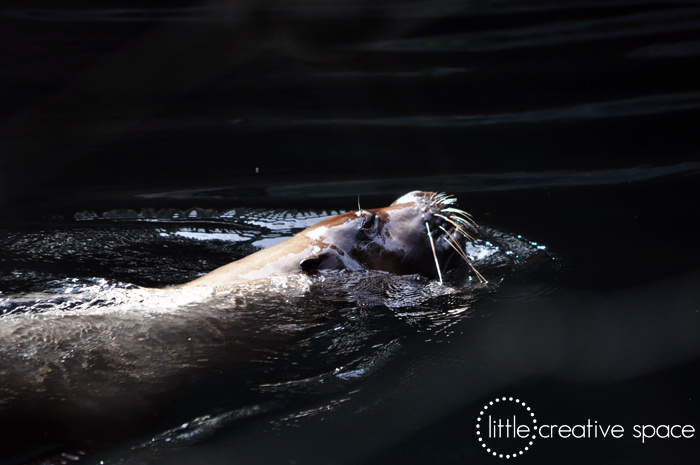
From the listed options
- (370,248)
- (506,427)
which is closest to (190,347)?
(370,248)

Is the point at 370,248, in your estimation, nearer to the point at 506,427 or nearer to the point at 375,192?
the point at 506,427

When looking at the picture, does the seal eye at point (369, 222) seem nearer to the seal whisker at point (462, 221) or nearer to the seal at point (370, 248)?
the seal at point (370, 248)

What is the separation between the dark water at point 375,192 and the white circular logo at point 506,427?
0.05m

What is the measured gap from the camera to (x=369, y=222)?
3.60 m

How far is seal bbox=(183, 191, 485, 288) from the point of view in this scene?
346 centimetres

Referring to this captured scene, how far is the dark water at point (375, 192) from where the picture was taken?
2.74 meters

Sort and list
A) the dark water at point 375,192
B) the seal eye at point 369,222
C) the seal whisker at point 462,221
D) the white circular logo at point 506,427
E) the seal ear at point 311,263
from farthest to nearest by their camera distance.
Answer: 1. the seal whisker at point 462,221
2. the seal eye at point 369,222
3. the seal ear at point 311,263
4. the dark water at point 375,192
5. the white circular logo at point 506,427

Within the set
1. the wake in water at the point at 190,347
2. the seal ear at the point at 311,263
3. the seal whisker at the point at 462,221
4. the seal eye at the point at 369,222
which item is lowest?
the wake in water at the point at 190,347

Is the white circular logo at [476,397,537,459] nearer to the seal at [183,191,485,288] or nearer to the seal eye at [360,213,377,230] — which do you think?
the seal at [183,191,485,288]

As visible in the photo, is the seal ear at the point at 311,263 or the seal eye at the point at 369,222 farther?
the seal eye at the point at 369,222

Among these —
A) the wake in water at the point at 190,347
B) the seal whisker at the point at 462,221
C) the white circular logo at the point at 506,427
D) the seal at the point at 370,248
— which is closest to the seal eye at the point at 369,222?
the seal at the point at 370,248

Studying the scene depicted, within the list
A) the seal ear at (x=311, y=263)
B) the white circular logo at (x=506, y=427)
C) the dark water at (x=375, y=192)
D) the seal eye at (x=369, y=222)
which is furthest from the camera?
the seal eye at (x=369, y=222)

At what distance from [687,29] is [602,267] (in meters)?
2.99

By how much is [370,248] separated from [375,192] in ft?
5.68
